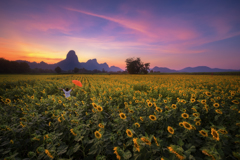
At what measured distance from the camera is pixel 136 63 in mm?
57844

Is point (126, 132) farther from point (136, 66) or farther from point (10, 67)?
point (10, 67)

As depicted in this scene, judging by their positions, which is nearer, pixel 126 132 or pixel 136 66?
pixel 126 132

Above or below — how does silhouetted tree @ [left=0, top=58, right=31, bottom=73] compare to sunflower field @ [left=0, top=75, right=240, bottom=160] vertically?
above

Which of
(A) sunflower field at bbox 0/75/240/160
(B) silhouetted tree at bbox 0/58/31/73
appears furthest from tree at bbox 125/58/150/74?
(B) silhouetted tree at bbox 0/58/31/73

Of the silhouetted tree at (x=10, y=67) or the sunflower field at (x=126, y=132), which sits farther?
the silhouetted tree at (x=10, y=67)

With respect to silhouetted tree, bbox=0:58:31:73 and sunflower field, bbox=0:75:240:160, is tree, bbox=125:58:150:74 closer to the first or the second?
sunflower field, bbox=0:75:240:160

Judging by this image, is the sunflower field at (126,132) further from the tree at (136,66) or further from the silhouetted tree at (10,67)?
the silhouetted tree at (10,67)

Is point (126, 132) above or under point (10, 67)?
under

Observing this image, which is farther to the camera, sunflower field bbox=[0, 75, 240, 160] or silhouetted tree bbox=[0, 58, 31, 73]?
silhouetted tree bbox=[0, 58, 31, 73]

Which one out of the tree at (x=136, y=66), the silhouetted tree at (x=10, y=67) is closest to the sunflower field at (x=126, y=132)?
the tree at (x=136, y=66)

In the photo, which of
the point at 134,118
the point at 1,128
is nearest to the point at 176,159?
the point at 134,118

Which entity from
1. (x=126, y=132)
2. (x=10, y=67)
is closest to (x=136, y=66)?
(x=126, y=132)

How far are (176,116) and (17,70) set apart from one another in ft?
292

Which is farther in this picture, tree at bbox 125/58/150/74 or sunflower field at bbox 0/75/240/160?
tree at bbox 125/58/150/74
